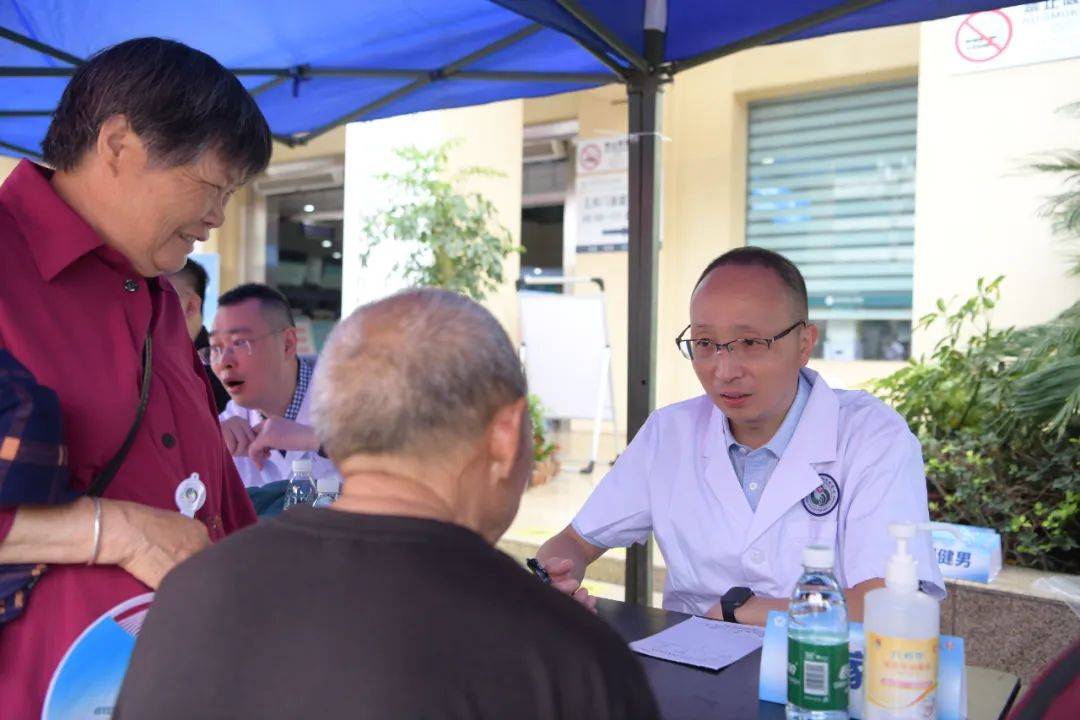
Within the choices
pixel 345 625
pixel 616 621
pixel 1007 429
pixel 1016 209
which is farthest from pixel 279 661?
pixel 1016 209

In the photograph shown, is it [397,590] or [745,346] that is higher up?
[745,346]

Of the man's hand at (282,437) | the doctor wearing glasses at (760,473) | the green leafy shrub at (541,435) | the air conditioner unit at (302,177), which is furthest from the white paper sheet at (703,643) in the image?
the air conditioner unit at (302,177)

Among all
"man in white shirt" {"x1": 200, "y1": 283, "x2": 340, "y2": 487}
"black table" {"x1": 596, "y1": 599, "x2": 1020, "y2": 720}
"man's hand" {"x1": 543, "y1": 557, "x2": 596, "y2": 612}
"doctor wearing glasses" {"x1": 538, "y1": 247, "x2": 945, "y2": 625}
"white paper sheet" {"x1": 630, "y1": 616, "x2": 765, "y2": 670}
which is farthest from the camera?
"man in white shirt" {"x1": 200, "y1": 283, "x2": 340, "y2": 487}

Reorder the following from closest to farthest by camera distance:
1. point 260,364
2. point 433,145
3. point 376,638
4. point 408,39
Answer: point 376,638 < point 260,364 < point 408,39 < point 433,145

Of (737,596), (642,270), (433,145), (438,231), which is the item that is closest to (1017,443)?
(642,270)

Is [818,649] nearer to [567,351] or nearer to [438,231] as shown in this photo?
[567,351]

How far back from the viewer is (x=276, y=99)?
4.35 metres

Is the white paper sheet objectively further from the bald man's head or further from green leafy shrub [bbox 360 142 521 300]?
green leafy shrub [bbox 360 142 521 300]

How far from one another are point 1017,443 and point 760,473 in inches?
83.0

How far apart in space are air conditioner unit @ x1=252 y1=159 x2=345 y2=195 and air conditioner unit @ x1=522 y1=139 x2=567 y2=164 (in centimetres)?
250

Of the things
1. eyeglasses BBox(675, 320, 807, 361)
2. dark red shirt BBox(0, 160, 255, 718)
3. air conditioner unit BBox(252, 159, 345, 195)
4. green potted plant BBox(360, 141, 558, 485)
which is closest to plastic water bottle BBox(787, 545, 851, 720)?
eyeglasses BBox(675, 320, 807, 361)

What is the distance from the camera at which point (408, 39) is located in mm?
3666

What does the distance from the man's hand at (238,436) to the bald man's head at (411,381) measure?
6.82 feet

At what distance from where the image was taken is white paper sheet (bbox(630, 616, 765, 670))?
1733 millimetres
